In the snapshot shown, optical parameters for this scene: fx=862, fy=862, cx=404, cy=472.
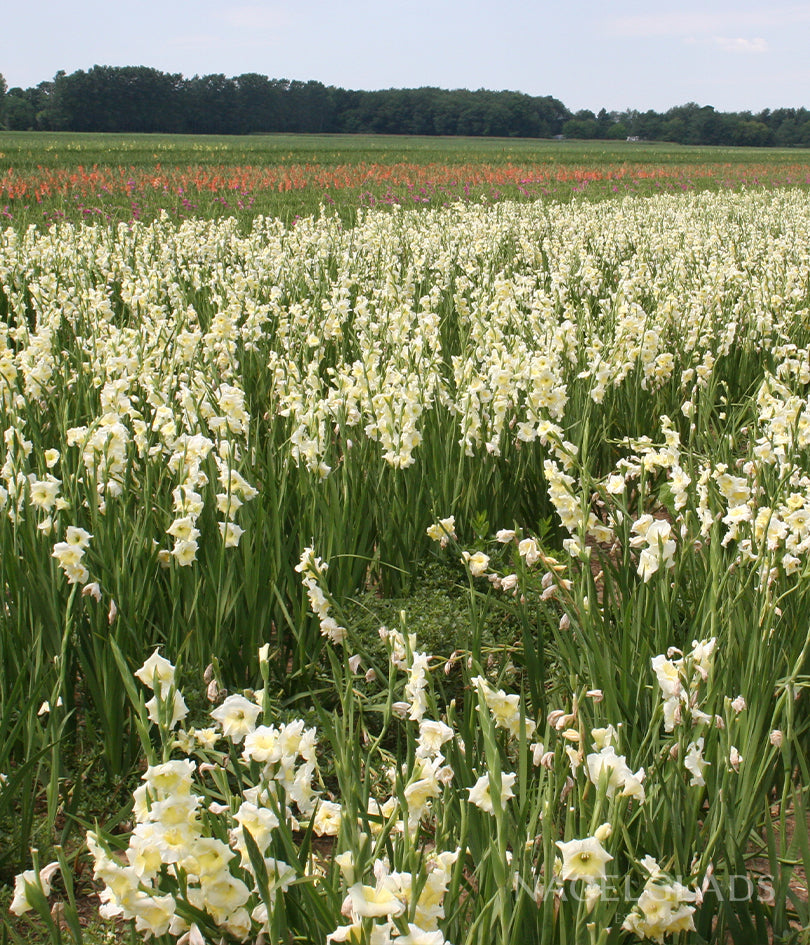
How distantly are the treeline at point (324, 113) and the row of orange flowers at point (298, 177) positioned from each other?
67254 millimetres

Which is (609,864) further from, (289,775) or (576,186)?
(576,186)

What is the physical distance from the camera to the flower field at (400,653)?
133 centimetres

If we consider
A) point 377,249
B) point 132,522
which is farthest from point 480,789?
point 377,249

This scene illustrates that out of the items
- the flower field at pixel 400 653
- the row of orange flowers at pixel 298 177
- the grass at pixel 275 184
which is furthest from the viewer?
the row of orange flowers at pixel 298 177

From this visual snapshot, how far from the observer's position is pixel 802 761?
1.74 meters

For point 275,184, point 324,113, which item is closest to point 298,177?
point 275,184

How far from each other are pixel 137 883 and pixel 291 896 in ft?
1.17

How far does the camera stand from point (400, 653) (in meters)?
1.87

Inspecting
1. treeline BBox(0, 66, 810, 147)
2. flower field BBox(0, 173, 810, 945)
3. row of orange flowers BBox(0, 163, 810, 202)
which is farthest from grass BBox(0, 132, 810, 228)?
treeline BBox(0, 66, 810, 147)

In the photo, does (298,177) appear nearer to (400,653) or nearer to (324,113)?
(400,653)

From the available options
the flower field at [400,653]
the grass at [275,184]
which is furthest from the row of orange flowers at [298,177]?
the flower field at [400,653]

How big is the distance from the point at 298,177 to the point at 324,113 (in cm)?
8532

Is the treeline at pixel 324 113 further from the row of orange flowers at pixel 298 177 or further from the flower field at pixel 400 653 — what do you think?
the flower field at pixel 400 653

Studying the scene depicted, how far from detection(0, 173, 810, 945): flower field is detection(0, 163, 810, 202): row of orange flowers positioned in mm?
15012
